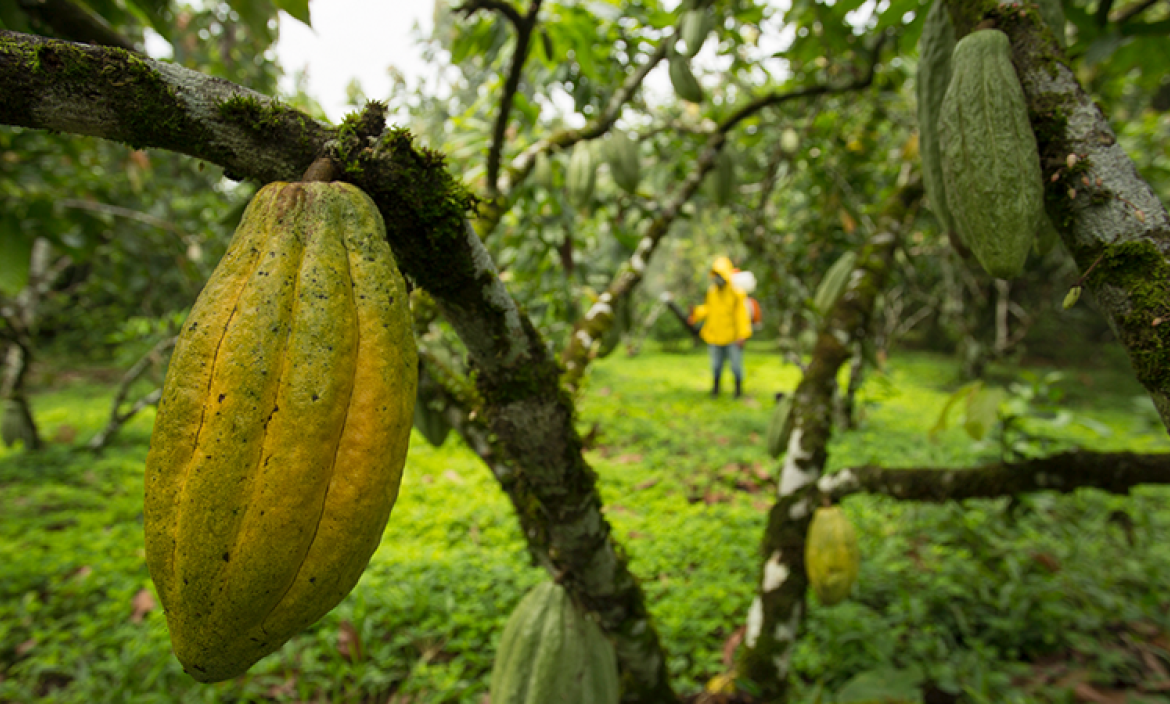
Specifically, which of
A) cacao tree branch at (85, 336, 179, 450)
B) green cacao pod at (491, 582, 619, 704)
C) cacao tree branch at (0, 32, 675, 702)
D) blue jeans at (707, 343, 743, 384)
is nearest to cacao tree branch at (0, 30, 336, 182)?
cacao tree branch at (0, 32, 675, 702)

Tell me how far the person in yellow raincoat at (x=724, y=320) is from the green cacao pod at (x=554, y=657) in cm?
396

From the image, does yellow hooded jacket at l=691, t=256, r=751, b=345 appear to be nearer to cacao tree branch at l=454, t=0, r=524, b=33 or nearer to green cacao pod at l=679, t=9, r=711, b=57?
green cacao pod at l=679, t=9, r=711, b=57

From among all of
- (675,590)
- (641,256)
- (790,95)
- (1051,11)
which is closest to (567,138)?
(641,256)

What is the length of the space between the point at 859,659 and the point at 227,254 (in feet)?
7.22

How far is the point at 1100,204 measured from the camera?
565 mm

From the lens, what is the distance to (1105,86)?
3.02 m

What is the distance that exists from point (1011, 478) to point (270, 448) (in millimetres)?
1521

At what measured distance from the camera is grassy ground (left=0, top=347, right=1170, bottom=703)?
6.29ft

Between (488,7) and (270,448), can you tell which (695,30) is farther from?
(270,448)

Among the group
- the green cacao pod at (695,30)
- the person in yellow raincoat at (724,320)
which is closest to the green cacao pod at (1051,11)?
the green cacao pod at (695,30)

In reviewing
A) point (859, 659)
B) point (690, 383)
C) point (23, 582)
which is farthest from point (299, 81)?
point (859, 659)

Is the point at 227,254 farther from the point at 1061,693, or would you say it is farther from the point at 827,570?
the point at 1061,693

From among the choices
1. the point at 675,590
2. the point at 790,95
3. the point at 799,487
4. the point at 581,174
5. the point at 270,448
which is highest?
the point at 790,95

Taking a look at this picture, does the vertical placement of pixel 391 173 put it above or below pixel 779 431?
above
